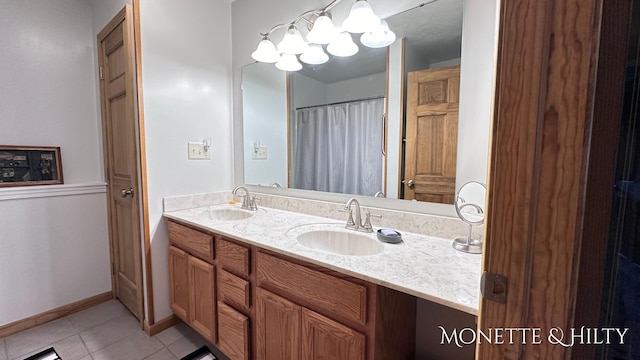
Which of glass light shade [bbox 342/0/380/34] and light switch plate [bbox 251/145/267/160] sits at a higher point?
glass light shade [bbox 342/0/380/34]

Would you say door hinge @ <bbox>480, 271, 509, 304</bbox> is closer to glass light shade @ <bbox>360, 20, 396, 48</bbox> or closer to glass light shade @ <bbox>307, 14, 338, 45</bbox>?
glass light shade @ <bbox>360, 20, 396, 48</bbox>

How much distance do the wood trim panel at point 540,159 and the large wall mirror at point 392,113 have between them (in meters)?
0.72

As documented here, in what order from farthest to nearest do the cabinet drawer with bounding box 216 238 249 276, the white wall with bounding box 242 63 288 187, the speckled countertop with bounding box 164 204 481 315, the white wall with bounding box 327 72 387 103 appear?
the white wall with bounding box 242 63 288 187, the white wall with bounding box 327 72 387 103, the cabinet drawer with bounding box 216 238 249 276, the speckled countertop with bounding box 164 204 481 315

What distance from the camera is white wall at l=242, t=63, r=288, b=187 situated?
1.84m

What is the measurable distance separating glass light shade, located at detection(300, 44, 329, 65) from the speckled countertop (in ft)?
3.14

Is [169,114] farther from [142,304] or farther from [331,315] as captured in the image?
[331,315]

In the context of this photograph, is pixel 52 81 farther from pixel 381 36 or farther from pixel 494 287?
pixel 494 287

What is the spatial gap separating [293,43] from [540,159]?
4.72ft

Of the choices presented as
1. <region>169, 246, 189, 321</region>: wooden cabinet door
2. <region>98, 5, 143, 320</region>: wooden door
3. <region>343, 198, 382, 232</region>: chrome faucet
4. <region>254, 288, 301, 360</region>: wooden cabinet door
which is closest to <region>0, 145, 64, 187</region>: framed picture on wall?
<region>98, 5, 143, 320</region>: wooden door

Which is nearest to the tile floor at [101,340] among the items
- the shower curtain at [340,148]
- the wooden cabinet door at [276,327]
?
the wooden cabinet door at [276,327]

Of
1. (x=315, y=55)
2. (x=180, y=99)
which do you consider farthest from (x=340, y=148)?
(x=180, y=99)

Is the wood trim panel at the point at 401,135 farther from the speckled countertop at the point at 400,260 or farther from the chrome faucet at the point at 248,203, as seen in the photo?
the chrome faucet at the point at 248,203

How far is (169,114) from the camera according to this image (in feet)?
5.64

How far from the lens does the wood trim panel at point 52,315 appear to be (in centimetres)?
171
